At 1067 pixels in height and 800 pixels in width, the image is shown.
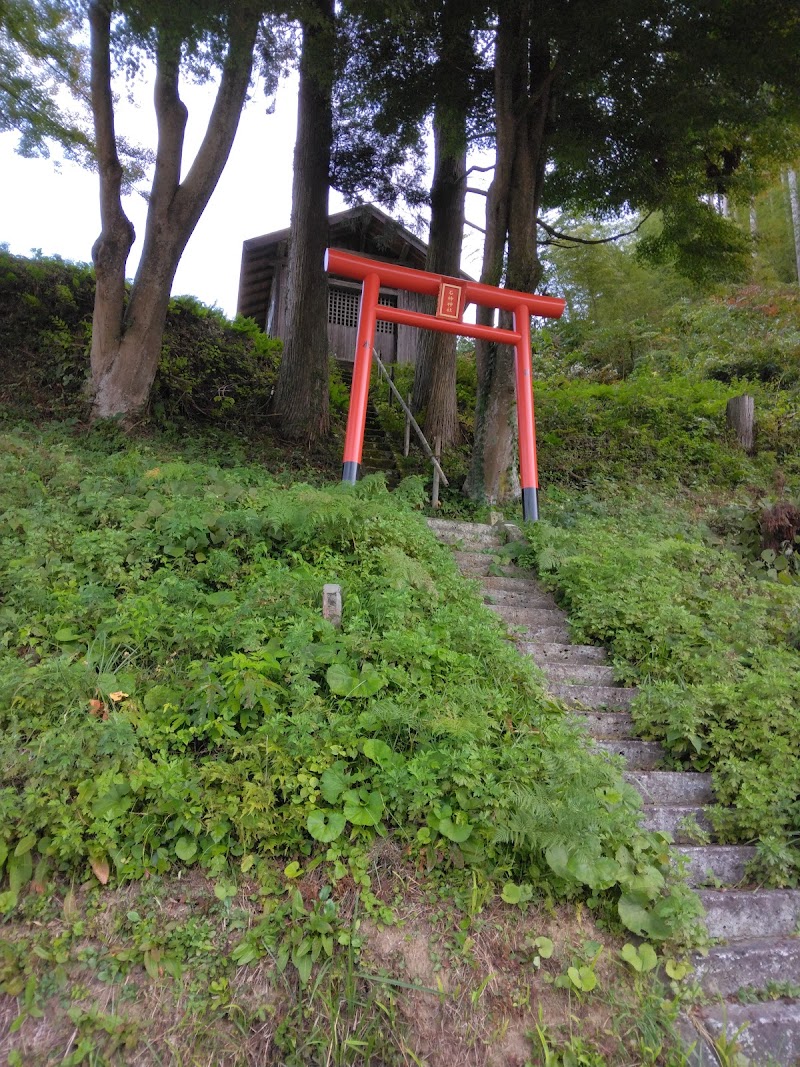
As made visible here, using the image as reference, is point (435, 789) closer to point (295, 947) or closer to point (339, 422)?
point (295, 947)

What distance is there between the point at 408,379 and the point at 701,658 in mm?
11308

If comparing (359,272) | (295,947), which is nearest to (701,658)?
(295,947)

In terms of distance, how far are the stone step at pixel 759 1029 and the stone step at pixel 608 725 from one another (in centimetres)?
180

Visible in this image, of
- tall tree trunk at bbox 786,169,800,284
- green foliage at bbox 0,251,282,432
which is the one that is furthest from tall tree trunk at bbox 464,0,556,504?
tall tree trunk at bbox 786,169,800,284

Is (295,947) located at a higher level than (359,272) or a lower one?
lower

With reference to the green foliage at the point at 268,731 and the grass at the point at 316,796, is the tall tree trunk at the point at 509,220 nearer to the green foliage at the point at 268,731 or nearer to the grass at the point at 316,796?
the grass at the point at 316,796

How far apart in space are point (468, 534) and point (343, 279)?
1203 cm

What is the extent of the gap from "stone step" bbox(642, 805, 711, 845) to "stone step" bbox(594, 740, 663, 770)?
40 centimetres

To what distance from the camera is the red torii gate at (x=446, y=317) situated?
335 inches

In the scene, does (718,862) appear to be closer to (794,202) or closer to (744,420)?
(744,420)

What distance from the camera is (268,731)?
148 inches

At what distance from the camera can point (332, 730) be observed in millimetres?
3881

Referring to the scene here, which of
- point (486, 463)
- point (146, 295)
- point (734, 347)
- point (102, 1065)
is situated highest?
point (734, 347)

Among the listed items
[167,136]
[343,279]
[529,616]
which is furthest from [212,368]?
[529,616]
